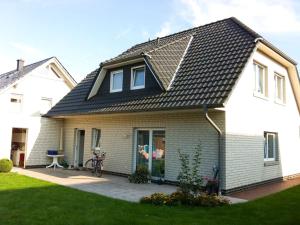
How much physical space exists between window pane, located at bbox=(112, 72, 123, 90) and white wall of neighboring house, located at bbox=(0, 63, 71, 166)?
18.3 feet

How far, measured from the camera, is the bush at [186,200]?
9.41 metres

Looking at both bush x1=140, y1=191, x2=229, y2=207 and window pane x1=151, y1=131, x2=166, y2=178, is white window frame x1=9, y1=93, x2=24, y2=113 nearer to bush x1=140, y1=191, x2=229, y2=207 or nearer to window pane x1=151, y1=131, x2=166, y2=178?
window pane x1=151, y1=131, x2=166, y2=178

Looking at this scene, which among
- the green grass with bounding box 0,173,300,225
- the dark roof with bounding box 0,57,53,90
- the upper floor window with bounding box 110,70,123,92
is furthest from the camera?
the dark roof with bounding box 0,57,53,90

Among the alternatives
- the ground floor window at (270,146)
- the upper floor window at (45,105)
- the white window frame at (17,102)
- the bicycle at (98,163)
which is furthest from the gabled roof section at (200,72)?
the ground floor window at (270,146)

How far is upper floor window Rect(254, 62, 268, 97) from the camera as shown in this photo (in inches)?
575

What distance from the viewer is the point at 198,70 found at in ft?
45.2

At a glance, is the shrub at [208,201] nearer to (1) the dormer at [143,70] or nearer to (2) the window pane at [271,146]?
(1) the dormer at [143,70]

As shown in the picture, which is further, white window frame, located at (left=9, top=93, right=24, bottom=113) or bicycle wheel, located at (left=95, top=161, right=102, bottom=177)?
white window frame, located at (left=9, top=93, right=24, bottom=113)

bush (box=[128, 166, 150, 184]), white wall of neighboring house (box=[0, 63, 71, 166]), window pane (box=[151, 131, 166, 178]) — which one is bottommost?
bush (box=[128, 166, 150, 184])

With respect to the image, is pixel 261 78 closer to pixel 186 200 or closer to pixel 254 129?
pixel 254 129

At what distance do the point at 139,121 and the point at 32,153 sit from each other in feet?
26.4

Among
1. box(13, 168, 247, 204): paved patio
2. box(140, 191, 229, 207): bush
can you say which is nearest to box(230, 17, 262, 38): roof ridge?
box(13, 168, 247, 204): paved patio

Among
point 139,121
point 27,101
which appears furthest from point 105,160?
point 27,101

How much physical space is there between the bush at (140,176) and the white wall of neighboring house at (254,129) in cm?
376
